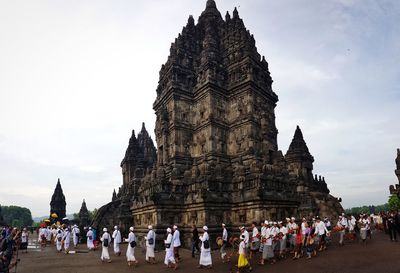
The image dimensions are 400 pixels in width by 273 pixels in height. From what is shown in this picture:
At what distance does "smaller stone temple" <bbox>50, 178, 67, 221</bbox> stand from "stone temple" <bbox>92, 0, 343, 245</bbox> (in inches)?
808

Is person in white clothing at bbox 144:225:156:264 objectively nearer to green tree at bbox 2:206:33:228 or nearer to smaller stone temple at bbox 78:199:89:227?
smaller stone temple at bbox 78:199:89:227

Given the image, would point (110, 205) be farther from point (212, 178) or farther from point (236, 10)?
point (236, 10)

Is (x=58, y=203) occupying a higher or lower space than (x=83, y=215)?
higher

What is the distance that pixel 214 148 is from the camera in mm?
31094

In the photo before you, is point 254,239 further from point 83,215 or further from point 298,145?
point 83,215

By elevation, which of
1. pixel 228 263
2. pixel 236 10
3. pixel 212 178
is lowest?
pixel 228 263

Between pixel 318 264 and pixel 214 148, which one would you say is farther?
pixel 214 148

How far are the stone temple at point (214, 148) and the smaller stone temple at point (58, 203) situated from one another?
20.5 m

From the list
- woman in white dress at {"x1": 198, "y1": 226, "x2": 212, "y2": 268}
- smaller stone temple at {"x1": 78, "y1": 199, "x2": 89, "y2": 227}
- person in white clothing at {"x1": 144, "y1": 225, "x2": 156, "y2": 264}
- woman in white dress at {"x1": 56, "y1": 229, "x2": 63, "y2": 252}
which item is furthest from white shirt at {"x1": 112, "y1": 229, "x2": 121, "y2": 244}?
smaller stone temple at {"x1": 78, "y1": 199, "x2": 89, "y2": 227}

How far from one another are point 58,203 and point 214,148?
119 ft

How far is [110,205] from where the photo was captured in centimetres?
3784

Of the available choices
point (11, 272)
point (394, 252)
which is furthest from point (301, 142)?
point (11, 272)

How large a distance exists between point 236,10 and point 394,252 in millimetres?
32062

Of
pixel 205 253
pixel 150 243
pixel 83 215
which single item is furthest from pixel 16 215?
pixel 205 253
